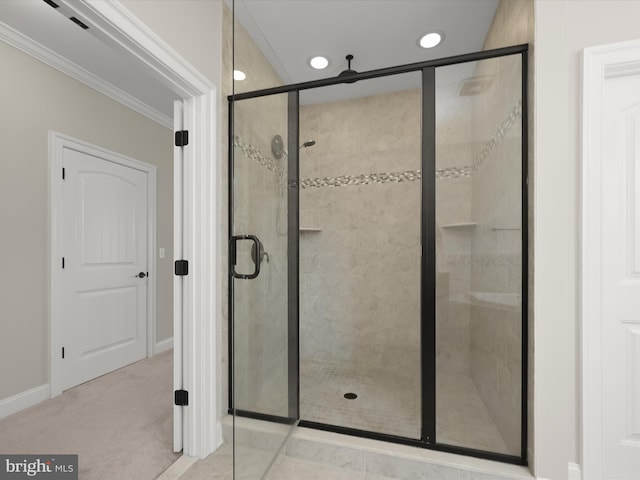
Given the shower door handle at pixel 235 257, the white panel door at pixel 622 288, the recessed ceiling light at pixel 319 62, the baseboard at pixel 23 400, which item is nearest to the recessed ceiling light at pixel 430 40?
the recessed ceiling light at pixel 319 62

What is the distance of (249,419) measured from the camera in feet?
4.44

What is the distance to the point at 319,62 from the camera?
8.07 feet

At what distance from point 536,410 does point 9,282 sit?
3184mm

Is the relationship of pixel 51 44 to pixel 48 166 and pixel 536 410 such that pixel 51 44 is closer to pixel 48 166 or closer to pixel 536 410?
pixel 48 166

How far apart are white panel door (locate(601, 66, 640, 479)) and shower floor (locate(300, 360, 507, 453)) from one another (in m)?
0.48

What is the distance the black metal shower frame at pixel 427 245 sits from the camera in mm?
1485

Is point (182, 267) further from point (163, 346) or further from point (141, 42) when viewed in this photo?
point (163, 346)

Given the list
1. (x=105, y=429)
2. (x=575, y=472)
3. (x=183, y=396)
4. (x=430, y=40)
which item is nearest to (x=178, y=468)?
(x=183, y=396)

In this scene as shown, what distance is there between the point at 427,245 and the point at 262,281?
2.83ft

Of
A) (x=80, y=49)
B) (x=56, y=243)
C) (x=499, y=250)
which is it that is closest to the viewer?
(x=499, y=250)

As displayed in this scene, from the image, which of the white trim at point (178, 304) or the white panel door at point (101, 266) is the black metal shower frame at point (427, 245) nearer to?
the white trim at point (178, 304)

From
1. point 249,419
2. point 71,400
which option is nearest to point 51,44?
point 71,400

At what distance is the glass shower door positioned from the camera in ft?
4.42

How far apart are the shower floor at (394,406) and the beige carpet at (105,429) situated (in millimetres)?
854
